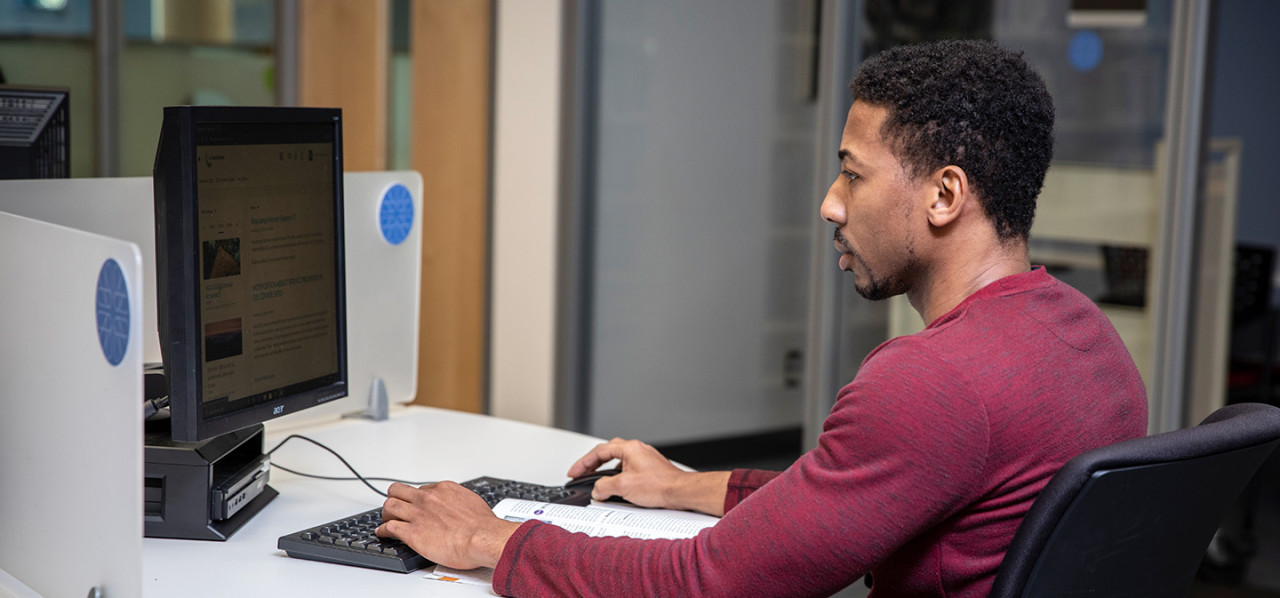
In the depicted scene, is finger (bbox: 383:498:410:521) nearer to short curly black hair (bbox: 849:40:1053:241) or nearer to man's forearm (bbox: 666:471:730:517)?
man's forearm (bbox: 666:471:730:517)

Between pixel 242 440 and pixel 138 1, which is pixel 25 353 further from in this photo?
pixel 138 1

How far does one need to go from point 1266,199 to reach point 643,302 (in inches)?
73.9

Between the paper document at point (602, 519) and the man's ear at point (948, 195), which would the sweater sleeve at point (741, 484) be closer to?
the paper document at point (602, 519)

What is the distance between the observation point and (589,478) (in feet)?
5.30

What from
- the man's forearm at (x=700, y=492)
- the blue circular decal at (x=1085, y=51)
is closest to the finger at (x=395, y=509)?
the man's forearm at (x=700, y=492)

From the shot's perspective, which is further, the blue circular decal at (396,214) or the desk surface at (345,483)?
the blue circular decal at (396,214)

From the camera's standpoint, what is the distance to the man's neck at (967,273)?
1164mm

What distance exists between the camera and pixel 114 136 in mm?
4496

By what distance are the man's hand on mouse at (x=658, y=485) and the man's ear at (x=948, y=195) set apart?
0.52 meters

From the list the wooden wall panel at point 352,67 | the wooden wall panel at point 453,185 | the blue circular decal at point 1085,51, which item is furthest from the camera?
the wooden wall panel at point 352,67

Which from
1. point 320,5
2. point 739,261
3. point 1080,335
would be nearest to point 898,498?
point 1080,335

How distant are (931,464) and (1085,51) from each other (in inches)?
86.6

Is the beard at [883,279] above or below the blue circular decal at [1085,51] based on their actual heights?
A: below

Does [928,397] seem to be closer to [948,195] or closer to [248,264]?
[948,195]
